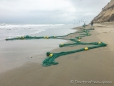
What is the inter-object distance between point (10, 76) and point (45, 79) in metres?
1.18

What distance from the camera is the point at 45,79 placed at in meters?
3.71

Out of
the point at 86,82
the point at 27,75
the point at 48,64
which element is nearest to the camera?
the point at 86,82

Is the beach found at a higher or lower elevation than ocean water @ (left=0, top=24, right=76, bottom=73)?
higher

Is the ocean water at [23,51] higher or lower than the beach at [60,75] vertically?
lower

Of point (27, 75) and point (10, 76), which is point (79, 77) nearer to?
point (27, 75)

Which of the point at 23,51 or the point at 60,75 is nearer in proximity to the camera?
the point at 60,75

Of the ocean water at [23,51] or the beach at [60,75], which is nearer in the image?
the beach at [60,75]

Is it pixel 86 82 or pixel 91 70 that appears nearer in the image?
pixel 86 82

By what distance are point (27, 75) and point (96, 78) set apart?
2.04 metres

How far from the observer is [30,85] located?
341 centimetres

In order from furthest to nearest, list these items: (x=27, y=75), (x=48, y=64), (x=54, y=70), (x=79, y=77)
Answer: (x=48, y=64), (x=54, y=70), (x=27, y=75), (x=79, y=77)

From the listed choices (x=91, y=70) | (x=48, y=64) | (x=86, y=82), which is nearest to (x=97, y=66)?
(x=91, y=70)

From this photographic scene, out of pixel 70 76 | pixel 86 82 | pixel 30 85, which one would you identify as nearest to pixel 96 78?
pixel 86 82

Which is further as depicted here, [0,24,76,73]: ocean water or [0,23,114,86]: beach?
[0,24,76,73]: ocean water
